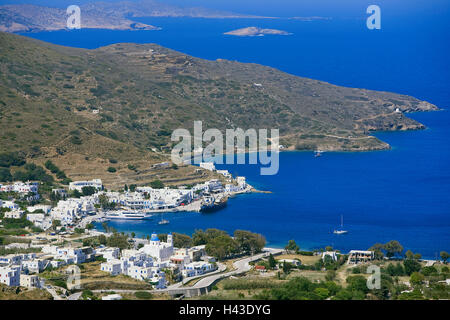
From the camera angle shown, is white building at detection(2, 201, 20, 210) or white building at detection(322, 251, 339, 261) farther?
white building at detection(2, 201, 20, 210)

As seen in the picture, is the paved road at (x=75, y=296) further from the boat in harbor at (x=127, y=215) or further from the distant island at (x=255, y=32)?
the distant island at (x=255, y=32)

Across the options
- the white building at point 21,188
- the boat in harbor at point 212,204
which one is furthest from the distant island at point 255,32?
the white building at point 21,188

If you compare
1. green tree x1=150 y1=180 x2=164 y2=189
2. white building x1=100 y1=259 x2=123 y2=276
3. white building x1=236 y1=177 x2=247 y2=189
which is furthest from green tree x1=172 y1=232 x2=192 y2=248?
white building x1=236 y1=177 x2=247 y2=189

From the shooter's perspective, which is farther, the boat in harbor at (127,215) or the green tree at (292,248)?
the boat in harbor at (127,215)

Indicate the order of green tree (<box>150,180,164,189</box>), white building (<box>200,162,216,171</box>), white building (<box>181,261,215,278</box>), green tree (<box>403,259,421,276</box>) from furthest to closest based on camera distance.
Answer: white building (<box>200,162,216,171</box>) → green tree (<box>150,180,164,189</box>) → green tree (<box>403,259,421,276</box>) → white building (<box>181,261,215,278</box>)

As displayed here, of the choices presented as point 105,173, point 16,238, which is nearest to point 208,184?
point 105,173

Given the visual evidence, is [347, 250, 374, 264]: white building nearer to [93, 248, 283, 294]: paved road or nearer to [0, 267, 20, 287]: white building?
[93, 248, 283, 294]: paved road

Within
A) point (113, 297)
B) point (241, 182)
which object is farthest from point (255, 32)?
point (113, 297)
